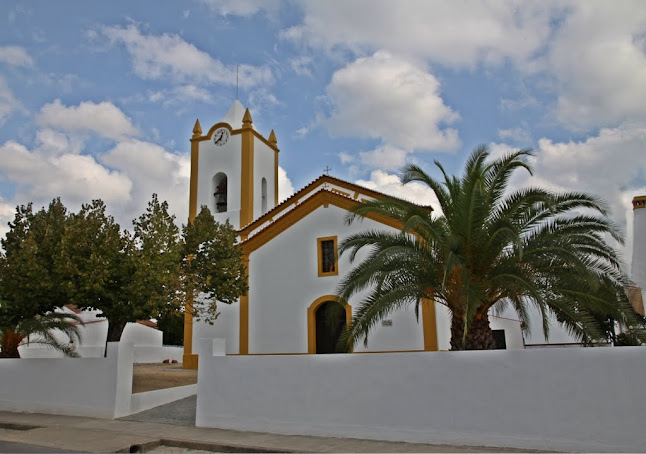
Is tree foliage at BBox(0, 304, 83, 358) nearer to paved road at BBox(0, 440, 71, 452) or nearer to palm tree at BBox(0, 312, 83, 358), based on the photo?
palm tree at BBox(0, 312, 83, 358)

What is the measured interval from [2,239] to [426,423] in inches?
569

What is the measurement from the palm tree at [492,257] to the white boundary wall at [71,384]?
635cm

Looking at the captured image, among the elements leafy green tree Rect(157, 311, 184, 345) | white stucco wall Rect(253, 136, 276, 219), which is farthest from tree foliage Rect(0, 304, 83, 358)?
leafy green tree Rect(157, 311, 184, 345)

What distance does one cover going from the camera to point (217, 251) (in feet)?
52.2

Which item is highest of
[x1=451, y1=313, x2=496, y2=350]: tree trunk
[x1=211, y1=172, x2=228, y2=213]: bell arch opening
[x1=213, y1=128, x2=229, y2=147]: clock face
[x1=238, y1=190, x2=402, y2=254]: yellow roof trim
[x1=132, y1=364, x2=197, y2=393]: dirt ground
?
[x1=213, y1=128, x2=229, y2=147]: clock face

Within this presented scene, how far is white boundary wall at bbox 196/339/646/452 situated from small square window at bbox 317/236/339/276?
22.4 feet

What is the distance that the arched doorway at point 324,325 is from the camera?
17.4 m

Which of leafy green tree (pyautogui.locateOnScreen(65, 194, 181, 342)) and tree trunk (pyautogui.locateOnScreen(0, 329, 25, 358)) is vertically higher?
leafy green tree (pyautogui.locateOnScreen(65, 194, 181, 342))

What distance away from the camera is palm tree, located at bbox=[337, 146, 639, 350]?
30.3ft

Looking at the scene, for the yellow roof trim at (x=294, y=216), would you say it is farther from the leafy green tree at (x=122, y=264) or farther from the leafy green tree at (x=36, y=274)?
the leafy green tree at (x=36, y=274)

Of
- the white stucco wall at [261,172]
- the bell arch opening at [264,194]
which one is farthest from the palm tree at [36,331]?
the bell arch opening at [264,194]

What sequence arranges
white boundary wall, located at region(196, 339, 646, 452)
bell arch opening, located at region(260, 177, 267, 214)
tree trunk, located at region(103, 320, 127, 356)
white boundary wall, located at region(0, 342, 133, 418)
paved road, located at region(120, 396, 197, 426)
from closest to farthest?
white boundary wall, located at region(196, 339, 646, 452)
paved road, located at region(120, 396, 197, 426)
white boundary wall, located at region(0, 342, 133, 418)
tree trunk, located at region(103, 320, 127, 356)
bell arch opening, located at region(260, 177, 267, 214)

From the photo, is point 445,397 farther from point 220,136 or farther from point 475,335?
point 220,136

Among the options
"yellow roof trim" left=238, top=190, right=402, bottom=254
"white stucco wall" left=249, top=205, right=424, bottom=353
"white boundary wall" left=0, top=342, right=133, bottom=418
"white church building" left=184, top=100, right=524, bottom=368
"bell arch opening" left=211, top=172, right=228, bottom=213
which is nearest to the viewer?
"white boundary wall" left=0, top=342, right=133, bottom=418
